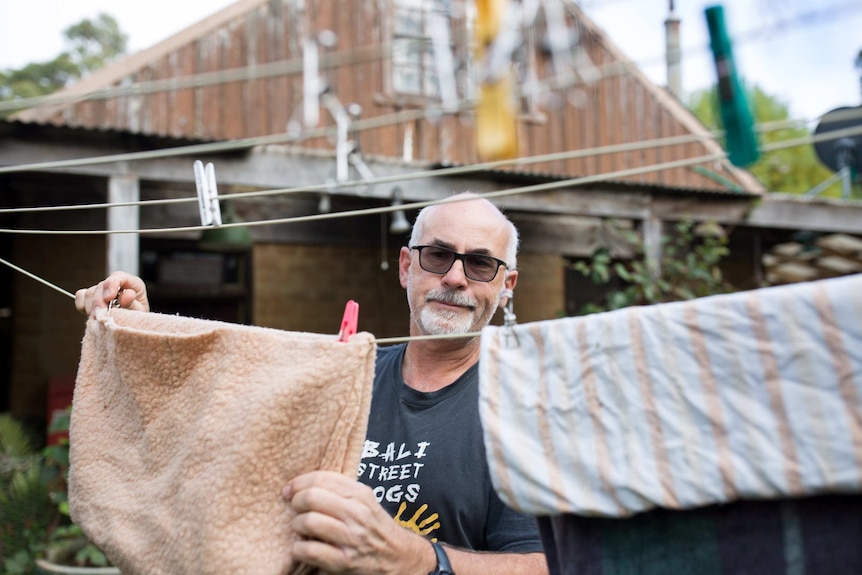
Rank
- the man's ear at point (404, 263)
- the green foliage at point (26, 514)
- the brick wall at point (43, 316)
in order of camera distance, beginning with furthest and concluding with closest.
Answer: the brick wall at point (43, 316), the green foliage at point (26, 514), the man's ear at point (404, 263)

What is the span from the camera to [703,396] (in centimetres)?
97

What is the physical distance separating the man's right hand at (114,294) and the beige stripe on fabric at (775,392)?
4.42 ft

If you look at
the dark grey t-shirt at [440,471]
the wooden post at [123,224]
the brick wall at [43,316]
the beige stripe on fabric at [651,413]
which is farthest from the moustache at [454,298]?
the brick wall at [43,316]

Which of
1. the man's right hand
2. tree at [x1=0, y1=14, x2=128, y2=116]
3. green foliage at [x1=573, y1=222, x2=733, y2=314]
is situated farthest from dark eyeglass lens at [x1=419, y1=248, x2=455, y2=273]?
tree at [x1=0, y1=14, x2=128, y2=116]

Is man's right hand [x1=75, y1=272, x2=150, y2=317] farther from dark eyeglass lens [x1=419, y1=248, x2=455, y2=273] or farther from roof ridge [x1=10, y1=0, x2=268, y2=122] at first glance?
roof ridge [x1=10, y1=0, x2=268, y2=122]

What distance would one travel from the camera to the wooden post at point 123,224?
4.47 meters

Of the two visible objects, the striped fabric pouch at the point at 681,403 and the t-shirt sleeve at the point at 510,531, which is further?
the t-shirt sleeve at the point at 510,531

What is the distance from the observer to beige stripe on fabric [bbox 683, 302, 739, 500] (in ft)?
3.09

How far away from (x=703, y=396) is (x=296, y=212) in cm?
506

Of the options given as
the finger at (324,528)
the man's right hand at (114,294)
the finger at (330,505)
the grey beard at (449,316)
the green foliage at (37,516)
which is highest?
the man's right hand at (114,294)

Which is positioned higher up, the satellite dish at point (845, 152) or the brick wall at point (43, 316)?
the satellite dish at point (845, 152)

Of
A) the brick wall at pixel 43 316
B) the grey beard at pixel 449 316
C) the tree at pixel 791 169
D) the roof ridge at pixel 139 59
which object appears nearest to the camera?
the grey beard at pixel 449 316

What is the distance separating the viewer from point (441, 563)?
1359 millimetres

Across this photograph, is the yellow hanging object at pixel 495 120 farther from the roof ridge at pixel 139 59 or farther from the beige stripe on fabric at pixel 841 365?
the roof ridge at pixel 139 59
